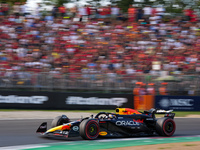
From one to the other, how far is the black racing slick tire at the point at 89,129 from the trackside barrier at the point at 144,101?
8652 mm

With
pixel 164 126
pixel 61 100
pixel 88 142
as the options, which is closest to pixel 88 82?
pixel 61 100

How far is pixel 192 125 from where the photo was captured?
487 inches

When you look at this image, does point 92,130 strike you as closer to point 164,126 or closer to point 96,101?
point 164,126


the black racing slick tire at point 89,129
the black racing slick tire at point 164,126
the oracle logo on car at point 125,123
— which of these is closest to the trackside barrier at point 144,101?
the black racing slick tire at point 164,126

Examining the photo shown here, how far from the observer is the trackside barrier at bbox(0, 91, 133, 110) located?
15898 millimetres

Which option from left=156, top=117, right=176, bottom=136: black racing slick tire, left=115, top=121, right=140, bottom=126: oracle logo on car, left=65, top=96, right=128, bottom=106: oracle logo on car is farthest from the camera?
left=65, top=96, right=128, bottom=106: oracle logo on car

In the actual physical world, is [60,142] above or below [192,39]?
below

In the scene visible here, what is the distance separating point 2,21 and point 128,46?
A: 701 cm

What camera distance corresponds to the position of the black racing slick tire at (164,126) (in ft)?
29.8

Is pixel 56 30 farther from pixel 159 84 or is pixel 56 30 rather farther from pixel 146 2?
pixel 146 2

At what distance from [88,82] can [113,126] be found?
7236 millimetres

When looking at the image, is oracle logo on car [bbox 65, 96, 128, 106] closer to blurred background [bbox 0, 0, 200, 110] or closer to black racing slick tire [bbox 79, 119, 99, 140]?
blurred background [bbox 0, 0, 200, 110]

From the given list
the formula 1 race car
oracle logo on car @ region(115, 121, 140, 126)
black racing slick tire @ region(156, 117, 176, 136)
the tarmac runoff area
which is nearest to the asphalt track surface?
the tarmac runoff area

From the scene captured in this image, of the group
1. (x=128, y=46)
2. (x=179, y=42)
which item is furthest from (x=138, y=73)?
(x=179, y=42)
